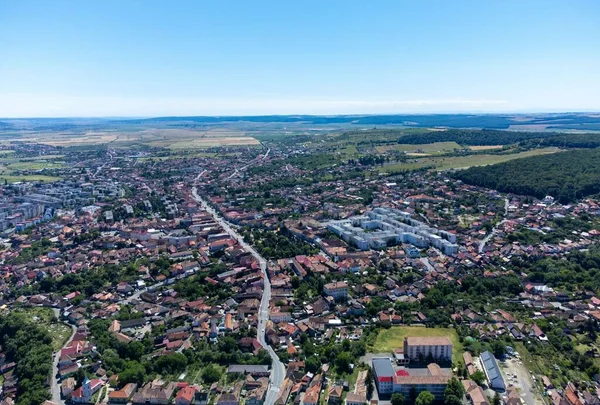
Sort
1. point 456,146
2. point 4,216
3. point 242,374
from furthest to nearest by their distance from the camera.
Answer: point 456,146, point 4,216, point 242,374

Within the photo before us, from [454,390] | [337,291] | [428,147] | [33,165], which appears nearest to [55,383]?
[337,291]

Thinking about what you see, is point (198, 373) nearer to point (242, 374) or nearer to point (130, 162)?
point (242, 374)

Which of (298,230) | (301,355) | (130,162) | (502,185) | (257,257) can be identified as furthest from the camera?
(130,162)

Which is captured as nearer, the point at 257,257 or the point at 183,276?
the point at 183,276

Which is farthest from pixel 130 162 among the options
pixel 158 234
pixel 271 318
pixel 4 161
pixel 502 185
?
pixel 271 318

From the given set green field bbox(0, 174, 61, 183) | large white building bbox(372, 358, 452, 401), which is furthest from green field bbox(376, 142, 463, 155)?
large white building bbox(372, 358, 452, 401)

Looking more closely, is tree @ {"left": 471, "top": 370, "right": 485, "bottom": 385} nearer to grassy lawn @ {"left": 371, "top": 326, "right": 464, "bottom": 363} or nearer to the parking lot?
the parking lot
